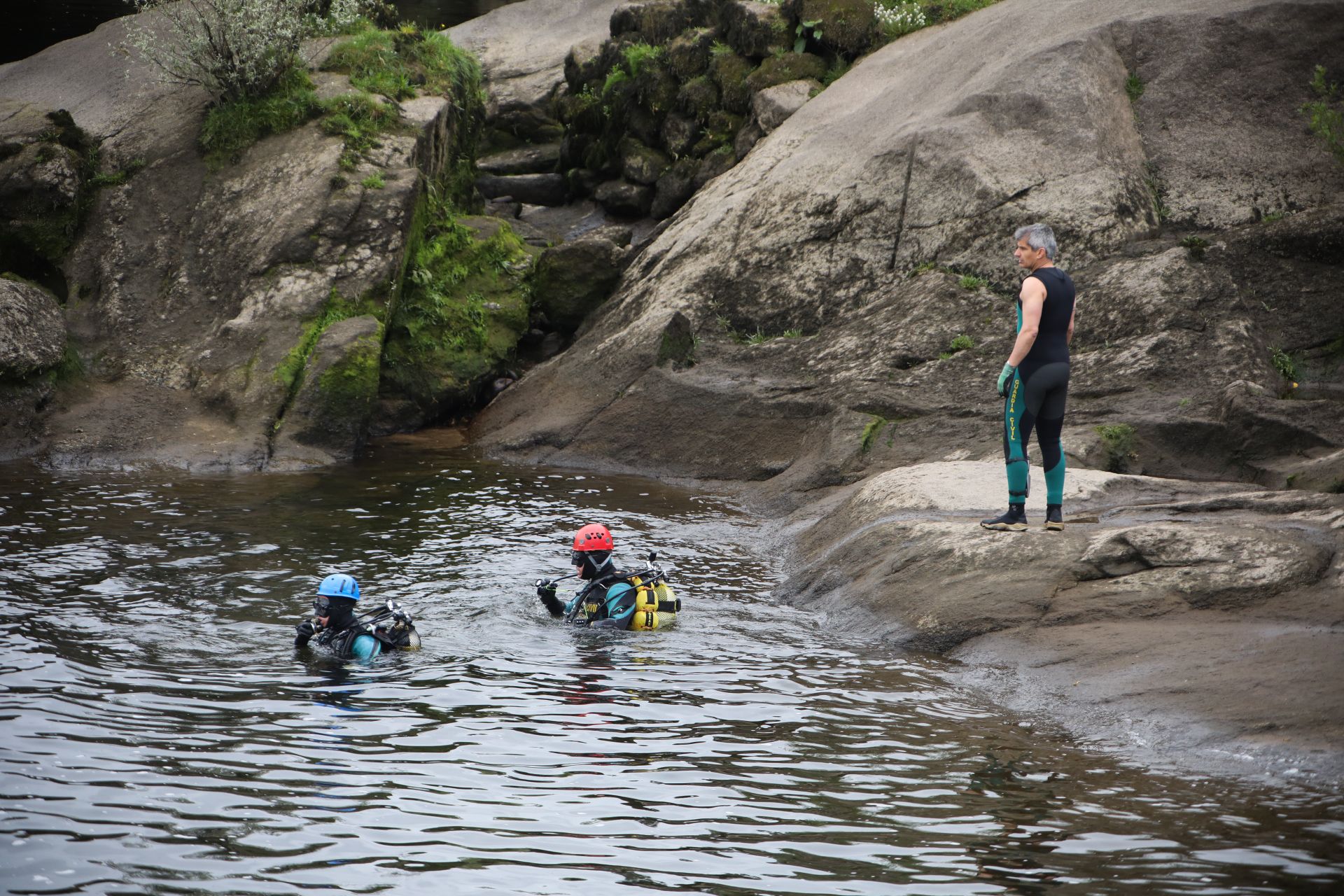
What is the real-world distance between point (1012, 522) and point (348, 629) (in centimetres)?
553

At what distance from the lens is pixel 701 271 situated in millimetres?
18172

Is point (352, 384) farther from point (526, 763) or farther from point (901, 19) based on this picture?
point (901, 19)

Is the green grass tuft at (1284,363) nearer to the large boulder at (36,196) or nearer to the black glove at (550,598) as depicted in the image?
the black glove at (550,598)

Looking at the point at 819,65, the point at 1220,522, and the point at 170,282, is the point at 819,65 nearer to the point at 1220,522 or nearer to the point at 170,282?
the point at 170,282

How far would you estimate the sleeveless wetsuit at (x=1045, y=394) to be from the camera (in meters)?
9.40

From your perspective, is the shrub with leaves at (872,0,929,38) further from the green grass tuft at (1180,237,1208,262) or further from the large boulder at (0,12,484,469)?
the large boulder at (0,12,484,469)

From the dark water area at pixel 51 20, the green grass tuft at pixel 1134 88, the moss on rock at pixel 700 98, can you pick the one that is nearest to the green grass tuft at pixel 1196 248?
the green grass tuft at pixel 1134 88

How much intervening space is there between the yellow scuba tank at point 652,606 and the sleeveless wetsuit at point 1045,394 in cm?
303

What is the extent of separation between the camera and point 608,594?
32.7 ft

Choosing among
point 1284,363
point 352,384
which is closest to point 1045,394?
point 1284,363

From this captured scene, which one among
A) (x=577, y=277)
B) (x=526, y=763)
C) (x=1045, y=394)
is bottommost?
(x=526, y=763)

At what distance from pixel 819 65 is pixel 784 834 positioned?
19.4m

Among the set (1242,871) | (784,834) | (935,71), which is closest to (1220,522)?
(1242,871)

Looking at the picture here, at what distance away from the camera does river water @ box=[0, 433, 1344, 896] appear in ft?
18.0
